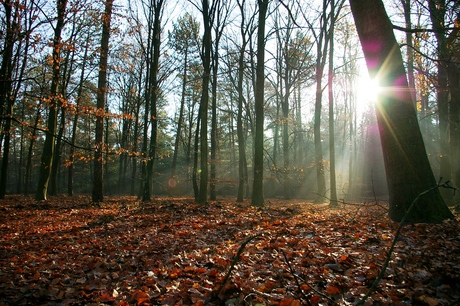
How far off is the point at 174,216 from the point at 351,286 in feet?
21.3

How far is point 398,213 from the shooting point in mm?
5191

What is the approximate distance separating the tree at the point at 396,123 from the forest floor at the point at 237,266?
538 mm

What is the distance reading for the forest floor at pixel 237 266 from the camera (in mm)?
2686

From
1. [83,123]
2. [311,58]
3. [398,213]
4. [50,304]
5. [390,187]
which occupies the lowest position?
[50,304]

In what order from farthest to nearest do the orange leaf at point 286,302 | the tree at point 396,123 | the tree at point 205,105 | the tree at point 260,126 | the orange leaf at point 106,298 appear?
the tree at point 205,105
the tree at point 260,126
the tree at point 396,123
the orange leaf at point 106,298
the orange leaf at point 286,302

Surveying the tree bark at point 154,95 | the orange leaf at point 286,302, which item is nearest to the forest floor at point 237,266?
the orange leaf at point 286,302

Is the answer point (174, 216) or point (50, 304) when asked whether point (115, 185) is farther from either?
point (50, 304)

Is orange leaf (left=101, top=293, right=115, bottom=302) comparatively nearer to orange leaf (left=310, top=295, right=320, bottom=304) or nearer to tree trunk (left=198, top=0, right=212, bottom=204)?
orange leaf (left=310, top=295, right=320, bottom=304)

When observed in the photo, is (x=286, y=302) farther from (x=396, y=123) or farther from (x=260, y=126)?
(x=260, y=126)

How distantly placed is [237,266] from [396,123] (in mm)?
3904

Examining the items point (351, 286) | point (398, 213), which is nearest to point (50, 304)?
point (351, 286)

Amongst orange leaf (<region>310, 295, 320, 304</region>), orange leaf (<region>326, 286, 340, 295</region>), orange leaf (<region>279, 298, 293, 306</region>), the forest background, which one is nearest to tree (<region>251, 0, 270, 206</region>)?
the forest background

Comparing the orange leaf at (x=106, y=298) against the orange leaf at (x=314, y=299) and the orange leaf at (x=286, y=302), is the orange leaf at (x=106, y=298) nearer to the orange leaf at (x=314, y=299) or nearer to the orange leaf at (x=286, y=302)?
the orange leaf at (x=286, y=302)

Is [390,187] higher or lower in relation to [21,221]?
higher
